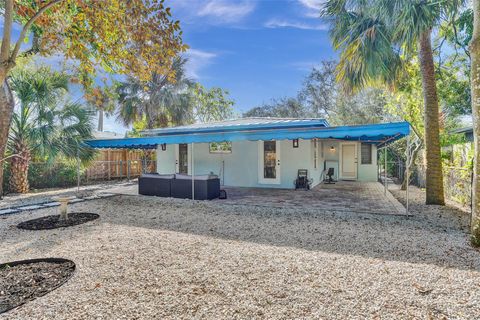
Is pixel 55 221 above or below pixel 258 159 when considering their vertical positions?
below

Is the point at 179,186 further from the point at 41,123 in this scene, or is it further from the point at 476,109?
the point at 476,109

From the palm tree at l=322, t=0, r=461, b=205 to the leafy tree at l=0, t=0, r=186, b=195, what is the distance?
6.85 m

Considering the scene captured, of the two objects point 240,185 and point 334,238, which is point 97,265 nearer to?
point 334,238

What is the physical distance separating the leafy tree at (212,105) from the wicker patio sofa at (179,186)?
18.9 meters

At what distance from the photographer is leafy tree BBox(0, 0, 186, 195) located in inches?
164

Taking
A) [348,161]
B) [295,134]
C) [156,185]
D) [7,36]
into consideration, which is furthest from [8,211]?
[348,161]

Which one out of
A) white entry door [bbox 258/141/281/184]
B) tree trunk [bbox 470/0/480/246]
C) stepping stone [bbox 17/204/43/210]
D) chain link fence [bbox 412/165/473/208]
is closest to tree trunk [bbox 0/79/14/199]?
stepping stone [bbox 17/204/43/210]

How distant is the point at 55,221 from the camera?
23.2 feet

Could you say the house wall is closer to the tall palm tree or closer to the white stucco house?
the white stucco house

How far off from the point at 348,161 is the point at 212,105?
55.8 ft

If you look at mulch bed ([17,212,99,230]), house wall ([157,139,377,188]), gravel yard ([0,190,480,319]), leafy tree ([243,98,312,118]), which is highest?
leafy tree ([243,98,312,118])

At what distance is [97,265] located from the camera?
13.7 feet

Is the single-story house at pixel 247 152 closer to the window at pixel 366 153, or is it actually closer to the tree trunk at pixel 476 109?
the window at pixel 366 153

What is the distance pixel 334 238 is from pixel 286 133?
405 centimetres
